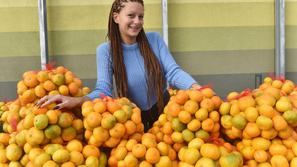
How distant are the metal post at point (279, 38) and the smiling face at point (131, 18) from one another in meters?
3.26

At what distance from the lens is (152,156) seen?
161cm

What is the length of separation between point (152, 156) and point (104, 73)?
0.89 meters

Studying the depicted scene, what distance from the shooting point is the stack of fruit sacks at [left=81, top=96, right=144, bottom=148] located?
65.0 inches

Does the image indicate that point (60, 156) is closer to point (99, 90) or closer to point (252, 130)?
point (99, 90)

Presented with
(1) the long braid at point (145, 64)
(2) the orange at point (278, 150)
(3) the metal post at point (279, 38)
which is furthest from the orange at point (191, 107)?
(3) the metal post at point (279, 38)

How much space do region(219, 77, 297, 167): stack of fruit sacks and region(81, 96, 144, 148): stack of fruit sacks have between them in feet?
→ 1.54

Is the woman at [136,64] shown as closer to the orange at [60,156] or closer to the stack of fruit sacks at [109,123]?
the stack of fruit sacks at [109,123]

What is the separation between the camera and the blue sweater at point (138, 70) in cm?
231

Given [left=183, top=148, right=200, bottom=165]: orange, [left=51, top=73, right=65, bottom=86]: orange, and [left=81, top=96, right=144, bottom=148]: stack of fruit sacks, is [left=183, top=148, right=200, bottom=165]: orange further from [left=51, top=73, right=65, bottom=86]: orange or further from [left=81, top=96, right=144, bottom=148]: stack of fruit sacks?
[left=51, top=73, right=65, bottom=86]: orange

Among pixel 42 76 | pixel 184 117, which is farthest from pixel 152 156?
pixel 42 76

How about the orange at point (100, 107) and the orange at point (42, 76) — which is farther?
the orange at point (42, 76)

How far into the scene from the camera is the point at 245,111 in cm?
169

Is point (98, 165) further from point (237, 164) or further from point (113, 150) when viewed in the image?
point (237, 164)

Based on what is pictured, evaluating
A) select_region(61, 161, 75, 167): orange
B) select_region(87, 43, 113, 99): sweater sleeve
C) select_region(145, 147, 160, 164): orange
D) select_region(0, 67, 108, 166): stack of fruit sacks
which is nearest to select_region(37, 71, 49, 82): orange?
select_region(0, 67, 108, 166): stack of fruit sacks
